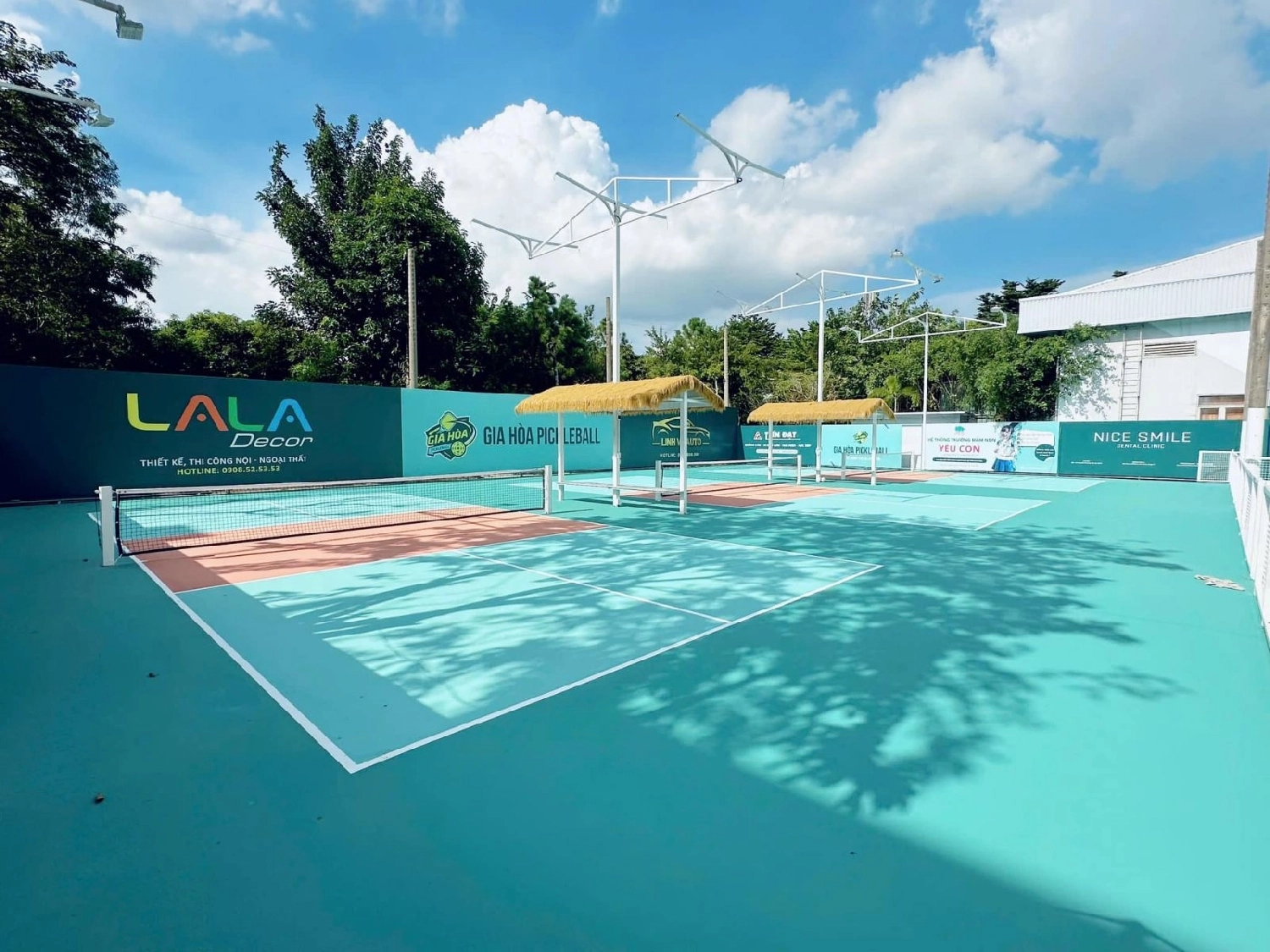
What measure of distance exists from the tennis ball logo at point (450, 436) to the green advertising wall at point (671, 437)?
6524mm

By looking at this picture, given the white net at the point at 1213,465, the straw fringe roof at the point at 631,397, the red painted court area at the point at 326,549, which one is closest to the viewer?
the red painted court area at the point at 326,549

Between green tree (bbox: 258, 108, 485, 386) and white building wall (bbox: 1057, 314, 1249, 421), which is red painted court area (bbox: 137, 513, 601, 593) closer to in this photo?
green tree (bbox: 258, 108, 485, 386)

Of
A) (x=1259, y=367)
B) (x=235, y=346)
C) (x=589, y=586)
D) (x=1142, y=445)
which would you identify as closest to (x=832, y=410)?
(x=1259, y=367)

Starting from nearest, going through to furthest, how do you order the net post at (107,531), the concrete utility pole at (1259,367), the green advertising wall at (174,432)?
1. the net post at (107,531)
2. the green advertising wall at (174,432)
3. the concrete utility pole at (1259,367)

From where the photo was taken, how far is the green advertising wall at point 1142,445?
21.8m

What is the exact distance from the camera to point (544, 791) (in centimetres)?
314

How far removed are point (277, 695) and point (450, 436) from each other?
17.9m

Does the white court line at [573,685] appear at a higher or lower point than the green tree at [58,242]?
lower

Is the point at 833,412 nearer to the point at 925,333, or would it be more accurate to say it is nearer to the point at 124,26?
the point at 925,333

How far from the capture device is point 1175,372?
27.2 meters

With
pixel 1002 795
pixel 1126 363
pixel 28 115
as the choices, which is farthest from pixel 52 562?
pixel 1126 363

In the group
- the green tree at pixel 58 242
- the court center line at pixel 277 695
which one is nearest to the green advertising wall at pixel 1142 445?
the court center line at pixel 277 695

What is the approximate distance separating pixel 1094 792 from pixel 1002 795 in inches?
19.1

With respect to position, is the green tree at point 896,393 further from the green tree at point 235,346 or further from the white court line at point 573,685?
the white court line at point 573,685
